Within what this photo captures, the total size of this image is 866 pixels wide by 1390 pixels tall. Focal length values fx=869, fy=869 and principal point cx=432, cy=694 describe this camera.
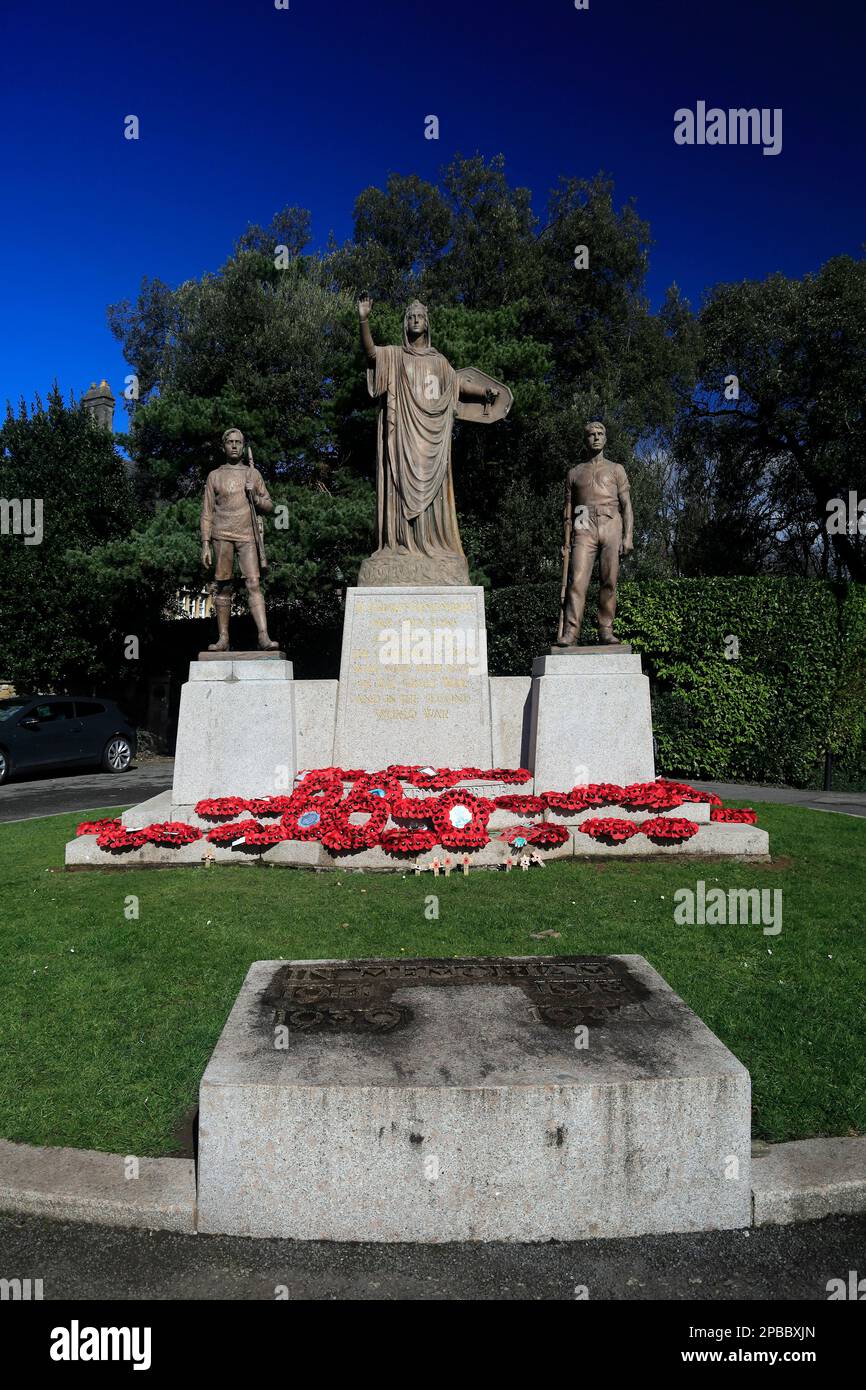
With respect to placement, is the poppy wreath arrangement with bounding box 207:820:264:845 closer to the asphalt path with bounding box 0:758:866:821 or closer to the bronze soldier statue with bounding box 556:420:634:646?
the bronze soldier statue with bounding box 556:420:634:646

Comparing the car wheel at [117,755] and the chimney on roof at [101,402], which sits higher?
the chimney on roof at [101,402]

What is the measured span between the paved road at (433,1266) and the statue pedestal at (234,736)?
18.8ft

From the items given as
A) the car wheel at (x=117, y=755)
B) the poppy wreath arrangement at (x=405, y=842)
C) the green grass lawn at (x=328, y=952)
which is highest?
the poppy wreath arrangement at (x=405, y=842)

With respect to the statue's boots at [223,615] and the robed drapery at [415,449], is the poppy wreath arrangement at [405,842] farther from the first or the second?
the robed drapery at [415,449]

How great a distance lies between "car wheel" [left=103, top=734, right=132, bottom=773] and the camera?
54.1 ft

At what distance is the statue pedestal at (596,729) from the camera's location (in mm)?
8203

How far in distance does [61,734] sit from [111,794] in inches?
125

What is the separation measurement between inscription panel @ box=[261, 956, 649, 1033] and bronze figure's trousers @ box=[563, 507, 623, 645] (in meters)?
5.49

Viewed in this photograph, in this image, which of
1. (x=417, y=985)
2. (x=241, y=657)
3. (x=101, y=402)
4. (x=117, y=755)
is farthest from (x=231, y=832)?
(x=101, y=402)

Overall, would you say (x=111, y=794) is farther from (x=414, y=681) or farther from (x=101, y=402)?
(x=101, y=402)

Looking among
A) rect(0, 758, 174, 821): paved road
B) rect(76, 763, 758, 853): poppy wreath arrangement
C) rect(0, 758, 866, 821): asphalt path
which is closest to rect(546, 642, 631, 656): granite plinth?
rect(76, 763, 758, 853): poppy wreath arrangement

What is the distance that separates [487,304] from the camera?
24.2 meters

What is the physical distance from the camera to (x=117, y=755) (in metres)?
16.7

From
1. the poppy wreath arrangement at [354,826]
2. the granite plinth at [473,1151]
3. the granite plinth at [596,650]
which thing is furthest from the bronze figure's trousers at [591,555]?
the granite plinth at [473,1151]
